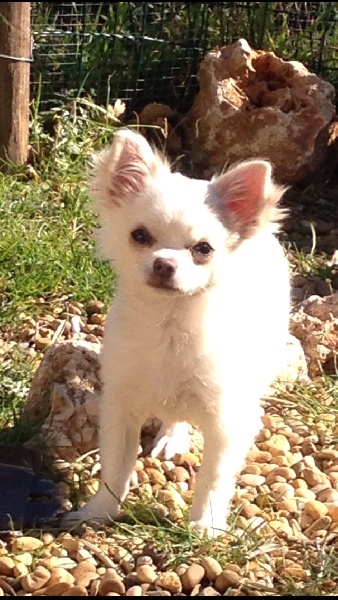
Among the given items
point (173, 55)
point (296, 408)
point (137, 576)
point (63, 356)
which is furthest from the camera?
point (173, 55)

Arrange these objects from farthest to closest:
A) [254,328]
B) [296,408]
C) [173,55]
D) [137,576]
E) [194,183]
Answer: [173,55]
[296,408]
[254,328]
[194,183]
[137,576]

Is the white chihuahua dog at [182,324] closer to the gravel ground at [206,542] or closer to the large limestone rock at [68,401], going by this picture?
the gravel ground at [206,542]

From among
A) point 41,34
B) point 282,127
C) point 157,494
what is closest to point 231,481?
point 157,494

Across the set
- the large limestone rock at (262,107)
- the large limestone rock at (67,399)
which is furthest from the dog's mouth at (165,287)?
the large limestone rock at (262,107)

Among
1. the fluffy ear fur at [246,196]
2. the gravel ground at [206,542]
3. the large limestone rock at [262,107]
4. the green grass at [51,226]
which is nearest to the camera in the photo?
the gravel ground at [206,542]

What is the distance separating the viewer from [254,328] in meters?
3.43

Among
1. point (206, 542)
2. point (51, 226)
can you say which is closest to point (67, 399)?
point (206, 542)

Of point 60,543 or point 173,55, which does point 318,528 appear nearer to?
point 60,543

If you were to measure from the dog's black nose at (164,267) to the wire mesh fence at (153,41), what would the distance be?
126 inches

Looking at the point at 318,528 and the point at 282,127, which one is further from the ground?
the point at 282,127

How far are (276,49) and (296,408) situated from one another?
10.6 ft

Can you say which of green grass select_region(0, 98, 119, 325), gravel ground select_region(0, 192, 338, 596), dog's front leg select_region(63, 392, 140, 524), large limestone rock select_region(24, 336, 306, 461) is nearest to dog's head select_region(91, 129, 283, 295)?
dog's front leg select_region(63, 392, 140, 524)

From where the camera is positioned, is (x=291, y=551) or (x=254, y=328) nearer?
(x=291, y=551)

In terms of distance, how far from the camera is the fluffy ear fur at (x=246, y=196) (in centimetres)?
317
